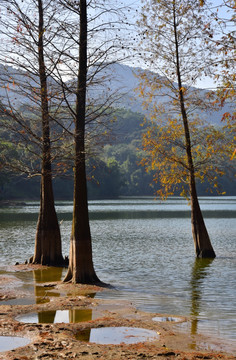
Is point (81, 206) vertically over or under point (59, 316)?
over

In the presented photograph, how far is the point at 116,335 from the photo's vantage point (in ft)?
34.4

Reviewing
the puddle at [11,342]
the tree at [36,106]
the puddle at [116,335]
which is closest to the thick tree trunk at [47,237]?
the tree at [36,106]

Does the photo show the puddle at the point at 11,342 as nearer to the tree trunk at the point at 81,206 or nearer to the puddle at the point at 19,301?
the puddle at the point at 19,301

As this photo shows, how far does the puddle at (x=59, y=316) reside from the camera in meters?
11.8

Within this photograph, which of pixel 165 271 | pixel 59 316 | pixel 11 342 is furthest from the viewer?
pixel 165 271

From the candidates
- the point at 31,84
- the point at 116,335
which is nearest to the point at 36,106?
the point at 31,84

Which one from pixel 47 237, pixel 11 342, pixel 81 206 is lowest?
pixel 11 342

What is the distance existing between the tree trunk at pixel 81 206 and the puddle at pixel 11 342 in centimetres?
656

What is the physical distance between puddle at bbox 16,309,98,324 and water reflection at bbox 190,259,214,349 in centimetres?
241

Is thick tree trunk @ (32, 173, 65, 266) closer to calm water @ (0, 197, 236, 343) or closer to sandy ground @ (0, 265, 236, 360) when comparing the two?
calm water @ (0, 197, 236, 343)

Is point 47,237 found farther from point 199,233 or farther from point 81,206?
point 199,233

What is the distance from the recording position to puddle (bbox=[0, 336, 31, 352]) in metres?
9.42

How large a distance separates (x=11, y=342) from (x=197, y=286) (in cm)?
1015

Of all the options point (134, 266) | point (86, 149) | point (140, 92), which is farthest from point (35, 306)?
point (140, 92)
